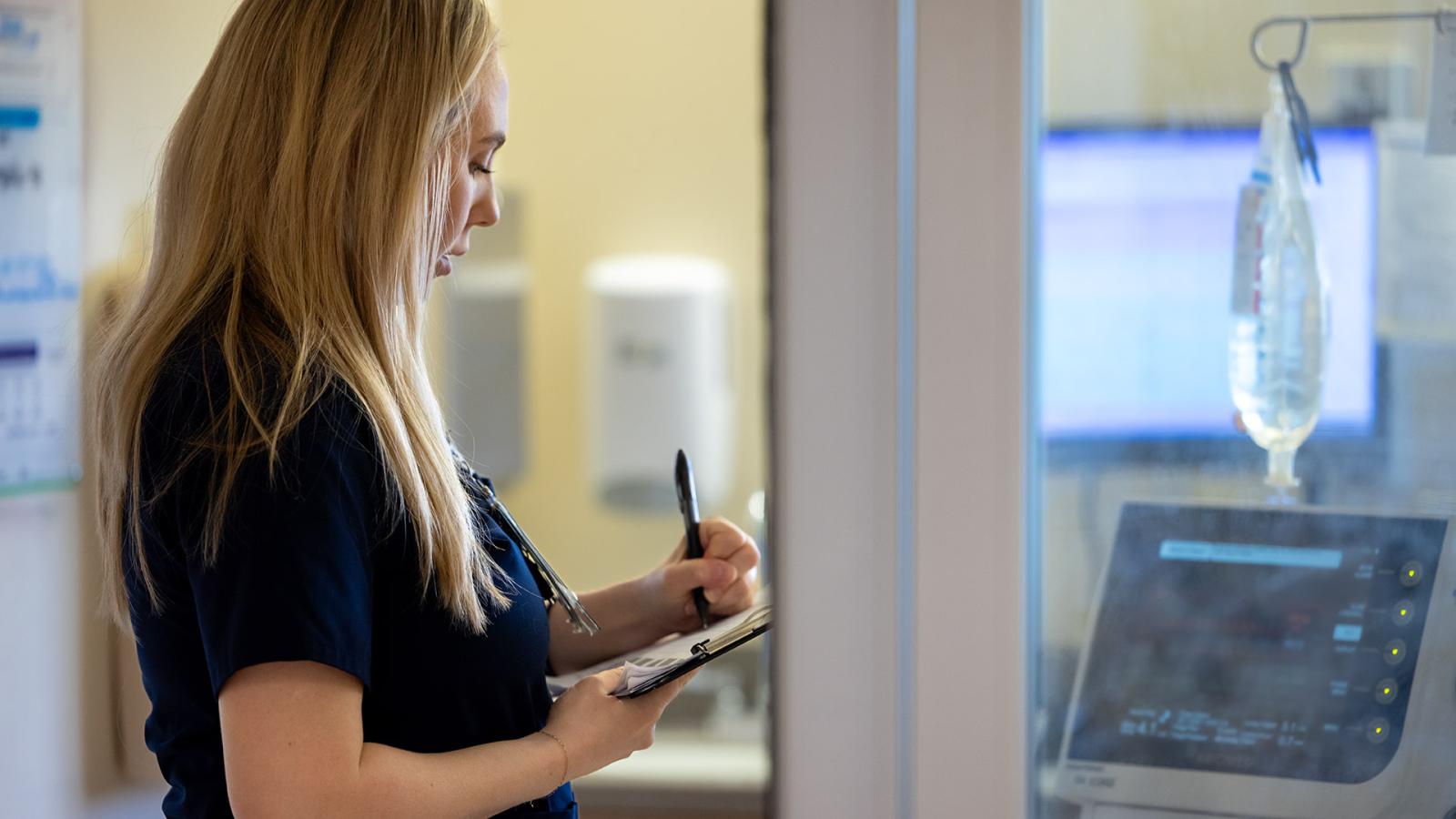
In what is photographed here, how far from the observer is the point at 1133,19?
89 cm

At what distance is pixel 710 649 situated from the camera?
0.96 meters

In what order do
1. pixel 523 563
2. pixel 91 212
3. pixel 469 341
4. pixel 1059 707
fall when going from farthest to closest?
pixel 469 341, pixel 91 212, pixel 523 563, pixel 1059 707

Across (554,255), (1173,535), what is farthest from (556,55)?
(1173,535)

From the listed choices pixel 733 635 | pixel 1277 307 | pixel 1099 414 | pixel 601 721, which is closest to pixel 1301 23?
pixel 1277 307

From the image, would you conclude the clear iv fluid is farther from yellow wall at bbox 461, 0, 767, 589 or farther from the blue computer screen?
yellow wall at bbox 461, 0, 767, 589

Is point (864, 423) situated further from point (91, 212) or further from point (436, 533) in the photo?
point (91, 212)

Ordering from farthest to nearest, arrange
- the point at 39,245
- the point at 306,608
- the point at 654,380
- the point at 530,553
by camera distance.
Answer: the point at 654,380
the point at 39,245
the point at 530,553
the point at 306,608

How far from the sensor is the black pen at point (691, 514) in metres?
1.16

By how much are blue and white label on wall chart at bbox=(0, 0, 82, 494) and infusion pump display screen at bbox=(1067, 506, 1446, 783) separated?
1.31 metres

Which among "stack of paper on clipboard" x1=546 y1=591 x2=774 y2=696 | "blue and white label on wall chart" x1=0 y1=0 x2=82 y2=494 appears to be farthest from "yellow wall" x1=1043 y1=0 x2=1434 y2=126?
"blue and white label on wall chart" x1=0 y1=0 x2=82 y2=494

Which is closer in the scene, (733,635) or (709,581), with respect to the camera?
(733,635)

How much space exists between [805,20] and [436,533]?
417 mm

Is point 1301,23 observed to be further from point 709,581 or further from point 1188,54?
point 709,581

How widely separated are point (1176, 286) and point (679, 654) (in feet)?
1.51
